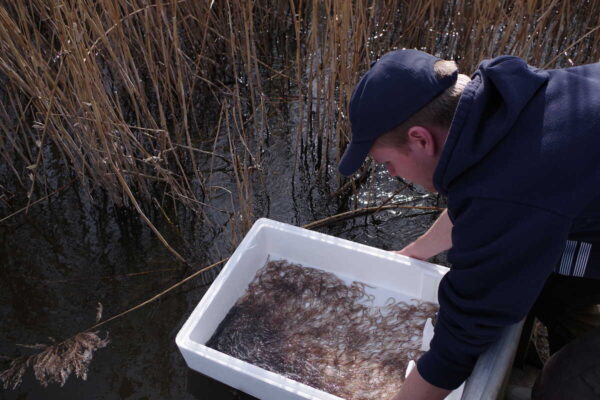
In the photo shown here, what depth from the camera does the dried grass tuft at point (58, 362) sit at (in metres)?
1.86

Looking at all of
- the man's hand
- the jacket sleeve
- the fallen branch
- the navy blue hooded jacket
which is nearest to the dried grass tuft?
the fallen branch

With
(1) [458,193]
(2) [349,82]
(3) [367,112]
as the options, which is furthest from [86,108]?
(1) [458,193]

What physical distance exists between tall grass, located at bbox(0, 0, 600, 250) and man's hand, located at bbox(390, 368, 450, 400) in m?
1.08

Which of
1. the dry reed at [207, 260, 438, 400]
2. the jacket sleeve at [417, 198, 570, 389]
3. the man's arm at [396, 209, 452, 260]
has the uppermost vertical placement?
the jacket sleeve at [417, 198, 570, 389]

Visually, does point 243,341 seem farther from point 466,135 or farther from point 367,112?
point 466,135

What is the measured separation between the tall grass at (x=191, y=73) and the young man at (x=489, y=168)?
97 cm

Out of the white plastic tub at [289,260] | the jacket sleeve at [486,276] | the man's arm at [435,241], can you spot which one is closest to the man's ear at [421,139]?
the jacket sleeve at [486,276]

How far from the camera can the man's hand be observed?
46.4 inches

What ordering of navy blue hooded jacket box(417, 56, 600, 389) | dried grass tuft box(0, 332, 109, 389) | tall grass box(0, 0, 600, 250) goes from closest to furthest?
1. navy blue hooded jacket box(417, 56, 600, 389)
2. dried grass tuft box(0, 332, 109, 389)
3. tall grass box(0, 0, 600, 250)

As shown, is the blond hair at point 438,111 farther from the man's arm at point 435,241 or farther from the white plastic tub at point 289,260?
the white plastic tub at point 289,260

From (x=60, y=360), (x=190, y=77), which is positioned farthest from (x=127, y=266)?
(x=190, y=77)

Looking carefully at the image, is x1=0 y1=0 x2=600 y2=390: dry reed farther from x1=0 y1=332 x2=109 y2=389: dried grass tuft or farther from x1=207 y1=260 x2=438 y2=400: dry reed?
x1=0 y1=332 x2=109 y2=389: dried grass tuft

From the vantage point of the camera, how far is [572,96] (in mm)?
1009

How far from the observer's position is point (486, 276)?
3.36 feet
